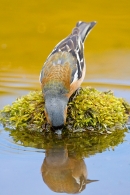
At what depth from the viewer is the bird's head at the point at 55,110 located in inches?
323

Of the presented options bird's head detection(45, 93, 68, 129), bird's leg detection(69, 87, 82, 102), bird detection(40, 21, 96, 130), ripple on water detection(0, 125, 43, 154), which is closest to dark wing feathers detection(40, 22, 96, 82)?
bird detection(40, 21, 96, 130)

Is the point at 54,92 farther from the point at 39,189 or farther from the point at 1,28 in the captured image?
the point at 1,28

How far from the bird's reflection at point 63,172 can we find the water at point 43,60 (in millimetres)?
83

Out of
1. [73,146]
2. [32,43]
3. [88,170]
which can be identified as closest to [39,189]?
[88,170]

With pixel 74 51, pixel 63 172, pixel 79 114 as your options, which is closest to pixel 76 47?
pixel 74 51

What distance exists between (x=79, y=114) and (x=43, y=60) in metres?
3.61

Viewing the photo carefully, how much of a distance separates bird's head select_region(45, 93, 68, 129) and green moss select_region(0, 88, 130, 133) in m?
0.33

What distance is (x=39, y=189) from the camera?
6832mm

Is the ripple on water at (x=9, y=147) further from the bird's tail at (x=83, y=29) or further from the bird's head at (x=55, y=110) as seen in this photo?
the bird's tail at (x=83, y=29)

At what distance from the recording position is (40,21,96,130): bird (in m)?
8.27

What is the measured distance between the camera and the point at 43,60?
12.1 m

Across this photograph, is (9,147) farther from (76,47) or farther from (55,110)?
(76,47)

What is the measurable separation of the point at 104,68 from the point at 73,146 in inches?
150

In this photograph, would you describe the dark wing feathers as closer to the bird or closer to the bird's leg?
the bird
